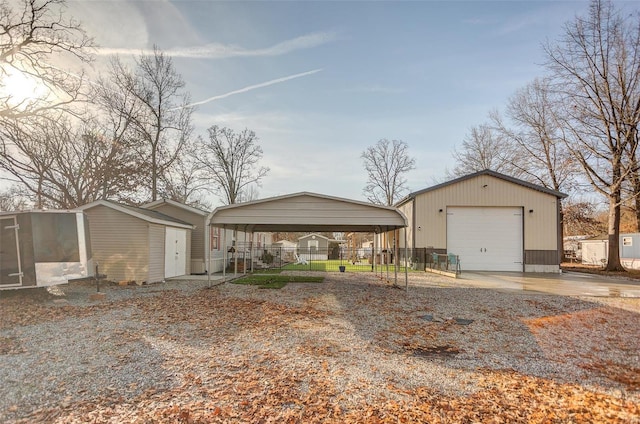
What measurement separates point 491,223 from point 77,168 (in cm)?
2302

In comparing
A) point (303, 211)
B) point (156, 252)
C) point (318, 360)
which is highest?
point (303, 211)

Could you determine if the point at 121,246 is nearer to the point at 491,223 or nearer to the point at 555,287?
the point at 555,287

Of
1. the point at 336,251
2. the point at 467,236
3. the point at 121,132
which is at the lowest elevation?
the point at 336,251

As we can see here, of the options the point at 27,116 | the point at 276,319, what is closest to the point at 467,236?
the point at 276,319

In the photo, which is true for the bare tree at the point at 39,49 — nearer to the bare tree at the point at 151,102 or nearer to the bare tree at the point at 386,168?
the bare tree at the point at 151,102

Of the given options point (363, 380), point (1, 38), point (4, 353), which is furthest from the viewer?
point (1, 38)

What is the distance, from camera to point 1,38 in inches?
509

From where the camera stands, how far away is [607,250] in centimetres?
2617

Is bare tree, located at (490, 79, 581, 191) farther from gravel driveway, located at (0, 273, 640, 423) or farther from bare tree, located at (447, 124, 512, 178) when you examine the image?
gravel driveway, located at (0, 273, 640, 423)

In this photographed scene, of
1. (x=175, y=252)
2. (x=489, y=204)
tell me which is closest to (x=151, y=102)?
(x=175, y=252)

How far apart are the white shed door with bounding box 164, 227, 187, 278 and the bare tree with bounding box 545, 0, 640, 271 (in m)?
21.4

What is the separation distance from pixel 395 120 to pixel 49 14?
1440 centimetres

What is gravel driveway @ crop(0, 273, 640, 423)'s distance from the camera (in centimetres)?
365

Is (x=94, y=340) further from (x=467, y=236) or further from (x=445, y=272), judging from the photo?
(x=467, y=236)
